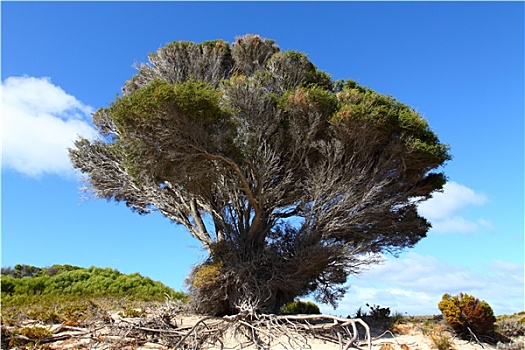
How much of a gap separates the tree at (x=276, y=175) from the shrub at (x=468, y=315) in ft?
8.48

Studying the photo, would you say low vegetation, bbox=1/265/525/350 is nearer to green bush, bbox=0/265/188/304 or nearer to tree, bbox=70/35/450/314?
tree, bbox=70/35/450/314

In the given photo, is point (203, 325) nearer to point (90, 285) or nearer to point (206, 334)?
point (206, 334)

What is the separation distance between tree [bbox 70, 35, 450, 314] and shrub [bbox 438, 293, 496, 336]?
8.48ft

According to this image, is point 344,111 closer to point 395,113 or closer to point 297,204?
point 395,113

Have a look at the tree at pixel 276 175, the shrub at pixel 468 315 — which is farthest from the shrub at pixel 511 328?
the tree at pixel 276 175

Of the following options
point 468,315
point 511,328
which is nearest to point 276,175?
point 468,315

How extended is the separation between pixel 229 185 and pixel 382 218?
4.76m

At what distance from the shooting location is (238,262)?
12234mm

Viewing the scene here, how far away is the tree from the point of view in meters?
11.4

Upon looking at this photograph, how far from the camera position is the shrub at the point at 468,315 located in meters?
10.8

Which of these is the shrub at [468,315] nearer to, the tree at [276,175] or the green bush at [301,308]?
the tree at [276,175]

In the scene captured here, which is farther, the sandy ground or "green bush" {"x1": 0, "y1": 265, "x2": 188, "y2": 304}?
"green bush" {"x1": 0, "y1": 265, "x2": 188, "y2": 304}

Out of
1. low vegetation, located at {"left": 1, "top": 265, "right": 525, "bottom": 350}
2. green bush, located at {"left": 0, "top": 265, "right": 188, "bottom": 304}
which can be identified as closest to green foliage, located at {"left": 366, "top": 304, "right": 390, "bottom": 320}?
low vegetation, located at {"left": 1, "top": 265, "right": 525, "bottom": 350}

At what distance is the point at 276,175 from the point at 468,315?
6.28 meters
